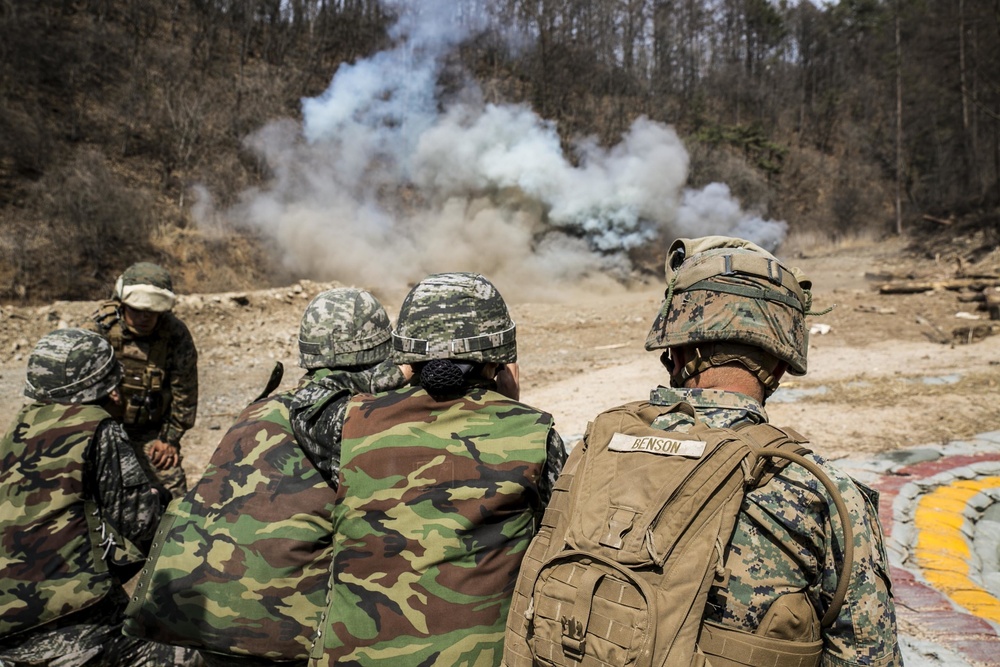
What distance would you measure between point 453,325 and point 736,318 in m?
0.77

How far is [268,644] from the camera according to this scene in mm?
2070

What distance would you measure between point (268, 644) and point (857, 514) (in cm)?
169

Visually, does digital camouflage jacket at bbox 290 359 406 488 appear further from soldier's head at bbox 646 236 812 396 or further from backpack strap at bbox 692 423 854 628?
backpack strap at bbox 692 423 854 628

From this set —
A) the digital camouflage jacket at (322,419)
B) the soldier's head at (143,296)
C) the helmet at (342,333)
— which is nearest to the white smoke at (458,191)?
the soldier's head at (143,296)

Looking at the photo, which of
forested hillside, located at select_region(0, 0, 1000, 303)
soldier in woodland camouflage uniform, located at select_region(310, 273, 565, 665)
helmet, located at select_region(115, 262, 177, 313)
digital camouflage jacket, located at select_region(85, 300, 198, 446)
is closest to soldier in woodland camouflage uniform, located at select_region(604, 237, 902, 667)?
soldier in woodland camouflage uniform, located at select_region(310, 273, 565, 665)

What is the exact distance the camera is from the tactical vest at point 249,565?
206 centimetres

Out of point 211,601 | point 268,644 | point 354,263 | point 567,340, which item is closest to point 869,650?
point 268,644

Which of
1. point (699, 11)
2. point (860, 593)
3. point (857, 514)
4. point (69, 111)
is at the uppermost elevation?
point (699, 11)

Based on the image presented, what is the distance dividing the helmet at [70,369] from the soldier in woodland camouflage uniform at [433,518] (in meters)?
1.65

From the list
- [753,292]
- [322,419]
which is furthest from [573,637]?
[322,419]

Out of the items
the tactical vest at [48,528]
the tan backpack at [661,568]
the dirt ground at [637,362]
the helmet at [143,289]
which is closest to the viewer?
the tan backpack at [661,568]

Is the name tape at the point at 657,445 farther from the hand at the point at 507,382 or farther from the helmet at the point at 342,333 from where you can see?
the helmet at the point at 342,333

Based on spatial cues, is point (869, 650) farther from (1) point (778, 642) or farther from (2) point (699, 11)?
(2) point (699, 11)

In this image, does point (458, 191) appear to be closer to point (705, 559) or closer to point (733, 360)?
point (733, 360)
